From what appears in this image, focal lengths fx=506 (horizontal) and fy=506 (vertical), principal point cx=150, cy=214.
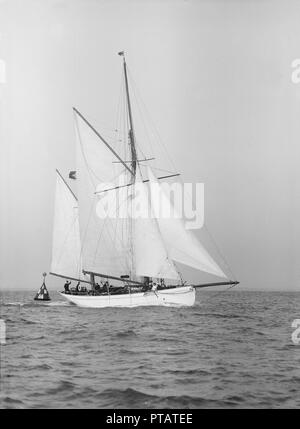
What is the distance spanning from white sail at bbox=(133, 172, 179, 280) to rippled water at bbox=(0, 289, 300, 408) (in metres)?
12.4

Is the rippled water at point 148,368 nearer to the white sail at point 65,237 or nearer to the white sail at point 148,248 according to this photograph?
the white sail at point 148,248

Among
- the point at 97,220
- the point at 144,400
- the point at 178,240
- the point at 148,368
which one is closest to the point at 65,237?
the point at 97,220

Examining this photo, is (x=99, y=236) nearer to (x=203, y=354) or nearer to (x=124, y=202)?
(x=124, y=202)

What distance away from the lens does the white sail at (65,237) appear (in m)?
41.0

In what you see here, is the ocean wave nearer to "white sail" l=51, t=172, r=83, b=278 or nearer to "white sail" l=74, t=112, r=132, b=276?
"white sail" l=74, t=112, r=132, b=276

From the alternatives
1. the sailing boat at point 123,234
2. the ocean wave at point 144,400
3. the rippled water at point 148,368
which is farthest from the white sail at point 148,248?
the ocean wave at point 144,400

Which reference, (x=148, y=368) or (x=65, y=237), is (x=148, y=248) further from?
(x=148, y=368)

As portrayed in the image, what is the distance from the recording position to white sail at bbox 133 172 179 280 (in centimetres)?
3419

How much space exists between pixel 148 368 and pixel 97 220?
22.3m

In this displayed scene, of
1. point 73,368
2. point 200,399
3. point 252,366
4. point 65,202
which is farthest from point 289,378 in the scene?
point 65,202

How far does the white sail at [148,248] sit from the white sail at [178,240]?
2.09 ft

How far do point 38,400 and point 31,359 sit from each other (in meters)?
3.97

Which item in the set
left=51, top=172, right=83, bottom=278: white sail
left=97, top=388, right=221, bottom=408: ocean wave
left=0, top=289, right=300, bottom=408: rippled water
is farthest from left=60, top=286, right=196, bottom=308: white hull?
left=97, top=388, right=221, bottom=408: ocean wave

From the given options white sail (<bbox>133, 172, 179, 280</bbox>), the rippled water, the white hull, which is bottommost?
the white hull
